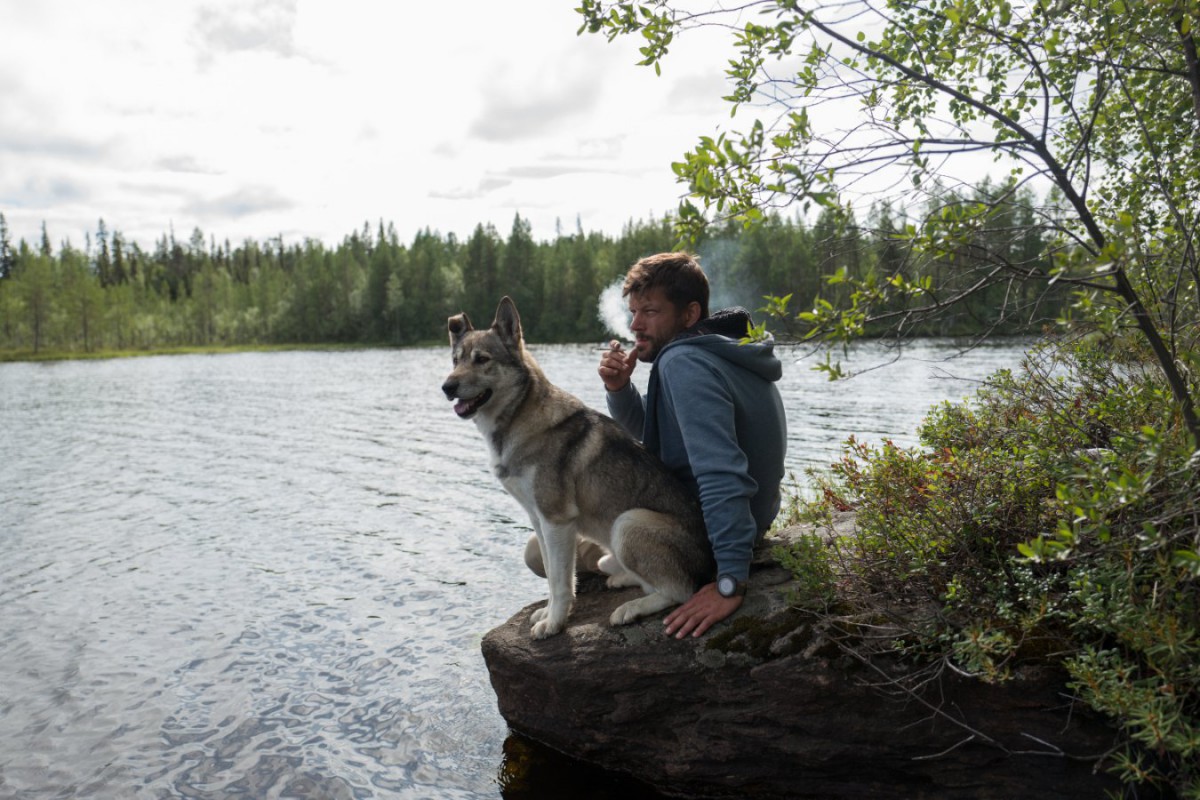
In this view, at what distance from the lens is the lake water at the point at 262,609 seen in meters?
7.08

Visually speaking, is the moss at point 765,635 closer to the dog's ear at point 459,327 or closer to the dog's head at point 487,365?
the dog's head at point 487,365

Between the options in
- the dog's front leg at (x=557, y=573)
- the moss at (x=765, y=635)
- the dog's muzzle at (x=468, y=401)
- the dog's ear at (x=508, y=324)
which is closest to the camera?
the moss at (x=765, y=635)

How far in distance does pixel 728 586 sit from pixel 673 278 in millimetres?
2541

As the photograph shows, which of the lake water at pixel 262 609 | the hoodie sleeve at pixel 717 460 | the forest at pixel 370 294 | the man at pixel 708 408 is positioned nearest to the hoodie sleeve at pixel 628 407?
the man at pixel 708 408

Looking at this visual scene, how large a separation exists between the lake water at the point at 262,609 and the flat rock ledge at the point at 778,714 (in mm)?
986

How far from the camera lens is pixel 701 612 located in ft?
18.9

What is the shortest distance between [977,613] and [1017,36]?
374cm

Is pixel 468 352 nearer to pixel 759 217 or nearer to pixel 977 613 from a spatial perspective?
pixel 759 217

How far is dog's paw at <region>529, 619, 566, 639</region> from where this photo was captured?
6391mm

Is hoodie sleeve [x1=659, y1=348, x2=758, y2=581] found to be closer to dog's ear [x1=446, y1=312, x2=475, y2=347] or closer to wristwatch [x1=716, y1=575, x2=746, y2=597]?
wristwatch [x1=716, y1=575, x2=746, y2=597]

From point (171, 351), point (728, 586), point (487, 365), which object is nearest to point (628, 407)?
point (487, 365)

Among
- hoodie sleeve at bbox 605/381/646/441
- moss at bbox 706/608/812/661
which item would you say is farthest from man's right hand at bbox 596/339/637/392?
moss at bbox 706/608/812/661

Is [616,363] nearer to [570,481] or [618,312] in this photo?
[570,481]

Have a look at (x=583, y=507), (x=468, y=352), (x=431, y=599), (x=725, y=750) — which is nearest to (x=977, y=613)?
(x=725, y=750)
